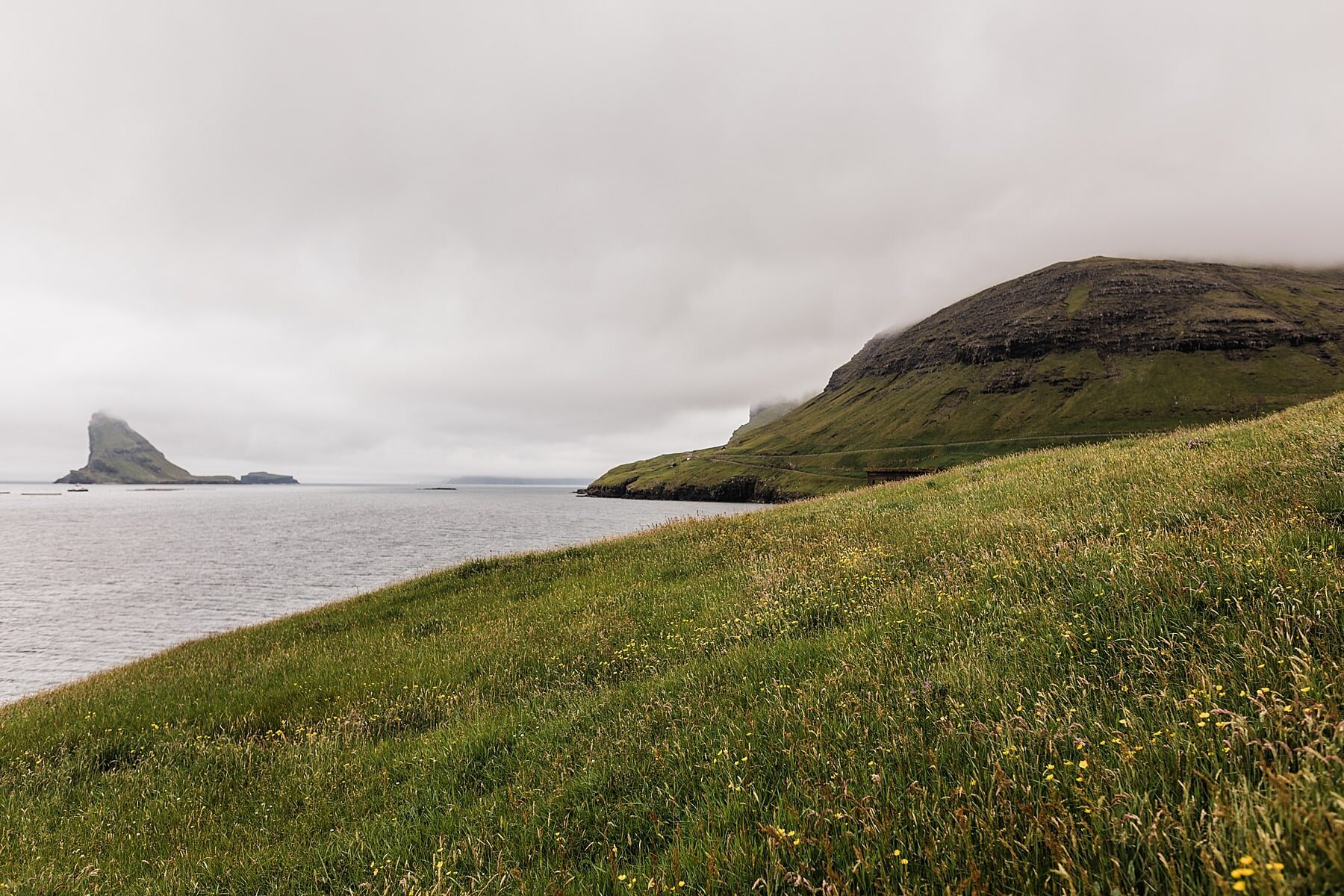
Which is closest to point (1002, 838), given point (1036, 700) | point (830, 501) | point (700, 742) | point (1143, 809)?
point (1143, 809)

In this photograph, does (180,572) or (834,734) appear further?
(180,572)

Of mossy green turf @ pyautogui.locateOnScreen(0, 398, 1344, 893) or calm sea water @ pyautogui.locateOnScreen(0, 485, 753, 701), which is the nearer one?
mossy green turf @ pyautogui.locateOnScreen(0, 398, 1344, 893)

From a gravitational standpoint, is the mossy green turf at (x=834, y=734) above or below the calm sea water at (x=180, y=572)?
above

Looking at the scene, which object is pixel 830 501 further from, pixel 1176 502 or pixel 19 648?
pixel 19 648

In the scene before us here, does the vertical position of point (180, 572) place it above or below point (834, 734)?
below

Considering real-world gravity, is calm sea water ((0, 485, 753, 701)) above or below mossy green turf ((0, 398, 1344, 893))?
below

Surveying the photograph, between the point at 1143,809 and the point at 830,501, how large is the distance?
21.9m

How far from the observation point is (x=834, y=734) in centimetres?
479

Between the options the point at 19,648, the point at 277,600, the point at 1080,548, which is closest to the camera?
the point at 1080,548

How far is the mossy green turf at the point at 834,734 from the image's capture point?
2.98 metres

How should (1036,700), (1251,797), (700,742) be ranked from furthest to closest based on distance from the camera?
(700,742)
(1036,700)
(1251,797)

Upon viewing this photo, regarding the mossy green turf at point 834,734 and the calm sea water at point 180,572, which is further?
the calm sea water at point 180,572

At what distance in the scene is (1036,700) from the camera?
4316 mm

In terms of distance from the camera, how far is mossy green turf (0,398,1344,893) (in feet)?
9.79
